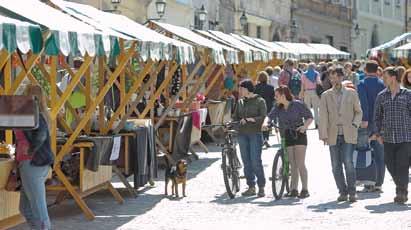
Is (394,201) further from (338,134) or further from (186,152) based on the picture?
(186,152)

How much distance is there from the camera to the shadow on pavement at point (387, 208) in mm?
10352

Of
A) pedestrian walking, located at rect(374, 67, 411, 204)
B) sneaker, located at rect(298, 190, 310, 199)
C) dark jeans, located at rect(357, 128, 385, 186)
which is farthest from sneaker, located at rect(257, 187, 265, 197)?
pedestrian walking, located at rect(374, 67, 411, 204)

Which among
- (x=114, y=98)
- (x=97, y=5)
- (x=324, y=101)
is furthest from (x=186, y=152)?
(x=97, y=5)

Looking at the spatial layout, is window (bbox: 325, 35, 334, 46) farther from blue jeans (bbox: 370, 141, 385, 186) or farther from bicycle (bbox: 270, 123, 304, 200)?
bicycle (bbox: 270, 123, 304, 200)

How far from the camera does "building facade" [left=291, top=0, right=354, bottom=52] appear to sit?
46.9 meters

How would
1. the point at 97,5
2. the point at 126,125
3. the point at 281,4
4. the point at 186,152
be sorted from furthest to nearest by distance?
1. the point at 281,4
2. the point at 97,5
3. the point at 186,152
4. the point at 126,125

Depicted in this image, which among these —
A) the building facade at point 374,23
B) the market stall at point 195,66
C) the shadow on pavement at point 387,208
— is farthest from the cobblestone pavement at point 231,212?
the building facade at point 374,23

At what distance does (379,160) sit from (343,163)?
1.12 m

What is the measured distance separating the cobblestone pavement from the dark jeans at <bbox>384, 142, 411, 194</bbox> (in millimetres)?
281

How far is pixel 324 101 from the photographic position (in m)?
11.1

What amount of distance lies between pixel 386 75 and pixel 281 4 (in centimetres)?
3392

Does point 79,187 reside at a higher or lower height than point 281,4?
lower

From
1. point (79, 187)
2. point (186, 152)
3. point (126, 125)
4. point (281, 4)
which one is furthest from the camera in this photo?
point (281, 4)

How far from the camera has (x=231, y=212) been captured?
10.5 meters
